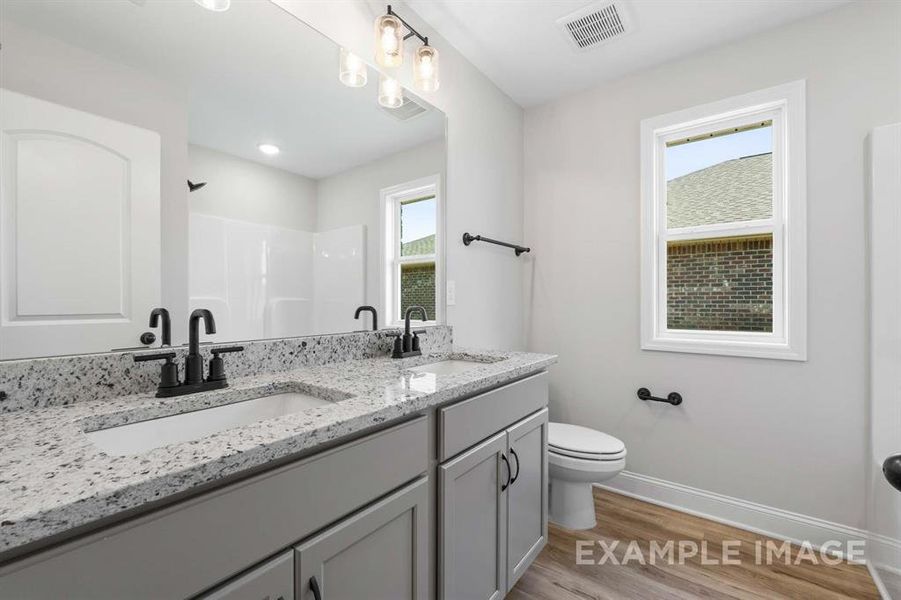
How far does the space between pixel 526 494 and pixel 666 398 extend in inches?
46.3

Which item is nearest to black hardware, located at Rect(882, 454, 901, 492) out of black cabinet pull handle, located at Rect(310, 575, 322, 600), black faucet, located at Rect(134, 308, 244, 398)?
black cabinet pull handle, located at Rect(310, 575, 322, 600)

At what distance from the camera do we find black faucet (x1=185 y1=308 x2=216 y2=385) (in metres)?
1.01

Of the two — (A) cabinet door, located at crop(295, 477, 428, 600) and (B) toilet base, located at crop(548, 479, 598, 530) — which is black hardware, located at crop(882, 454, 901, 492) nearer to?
(B) toilet base, located at crop(548, 479, 598, 530)

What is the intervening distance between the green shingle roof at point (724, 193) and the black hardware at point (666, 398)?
0.97 m

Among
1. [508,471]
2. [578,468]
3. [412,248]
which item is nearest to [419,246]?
[412,248]

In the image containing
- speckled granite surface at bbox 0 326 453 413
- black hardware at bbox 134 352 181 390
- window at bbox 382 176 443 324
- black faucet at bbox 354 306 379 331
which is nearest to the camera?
speckled granite surface at bbox 0 326 453 413

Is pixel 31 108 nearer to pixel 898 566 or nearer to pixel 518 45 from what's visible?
pixel 518 45

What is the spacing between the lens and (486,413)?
130cm

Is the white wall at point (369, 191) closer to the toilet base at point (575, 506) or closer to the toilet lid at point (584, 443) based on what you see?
the toilet lid at point (584, 443)

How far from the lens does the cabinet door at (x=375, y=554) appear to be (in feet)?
2.51

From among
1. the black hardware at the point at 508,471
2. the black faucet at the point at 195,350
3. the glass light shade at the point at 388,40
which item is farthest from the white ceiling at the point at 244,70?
the black hardware at the point at 508,471

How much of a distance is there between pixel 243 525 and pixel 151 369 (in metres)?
0.61

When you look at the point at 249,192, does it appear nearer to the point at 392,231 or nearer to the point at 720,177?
the point at 392,231

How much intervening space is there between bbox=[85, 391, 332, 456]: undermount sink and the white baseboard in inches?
82.4
